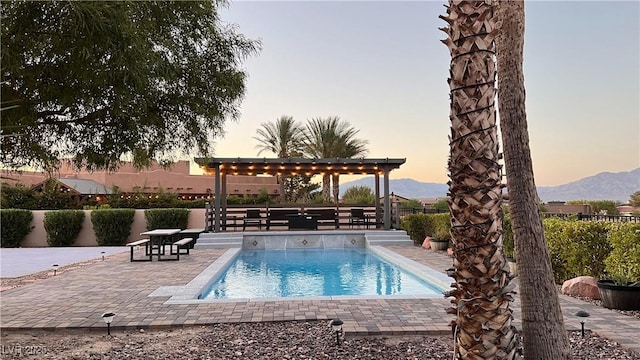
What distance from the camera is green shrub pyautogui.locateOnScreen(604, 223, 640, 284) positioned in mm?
5820

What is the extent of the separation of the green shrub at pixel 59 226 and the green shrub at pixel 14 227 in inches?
27.9

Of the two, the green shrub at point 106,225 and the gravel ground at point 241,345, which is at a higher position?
the green shrub at point 106,225

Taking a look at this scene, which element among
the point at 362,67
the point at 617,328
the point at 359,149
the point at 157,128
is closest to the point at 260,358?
the point at 157,128

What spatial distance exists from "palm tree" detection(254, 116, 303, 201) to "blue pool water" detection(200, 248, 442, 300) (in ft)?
46.8

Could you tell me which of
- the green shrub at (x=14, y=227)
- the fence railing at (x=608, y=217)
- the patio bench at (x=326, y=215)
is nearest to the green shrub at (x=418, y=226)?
the patio bench at (x=326, y=215)

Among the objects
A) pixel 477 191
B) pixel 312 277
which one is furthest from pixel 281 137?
pixel 477 191

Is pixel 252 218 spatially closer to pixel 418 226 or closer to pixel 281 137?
pixel 418 226

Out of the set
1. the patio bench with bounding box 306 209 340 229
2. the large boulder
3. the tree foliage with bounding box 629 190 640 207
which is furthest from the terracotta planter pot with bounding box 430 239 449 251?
the tree foliage with bounding box 629 190 640 207

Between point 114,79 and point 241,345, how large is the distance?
270cm

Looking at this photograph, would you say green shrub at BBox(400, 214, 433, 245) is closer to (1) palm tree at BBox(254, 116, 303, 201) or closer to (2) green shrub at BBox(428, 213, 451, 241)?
(2) green shrub at BBox(428, 213, 451, 241)

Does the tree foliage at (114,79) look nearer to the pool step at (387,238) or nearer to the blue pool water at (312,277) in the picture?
the blue pool water at (312,277)

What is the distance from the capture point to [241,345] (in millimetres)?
4246

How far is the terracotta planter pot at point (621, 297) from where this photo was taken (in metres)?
5.43

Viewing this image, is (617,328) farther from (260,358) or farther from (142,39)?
(142,39)
